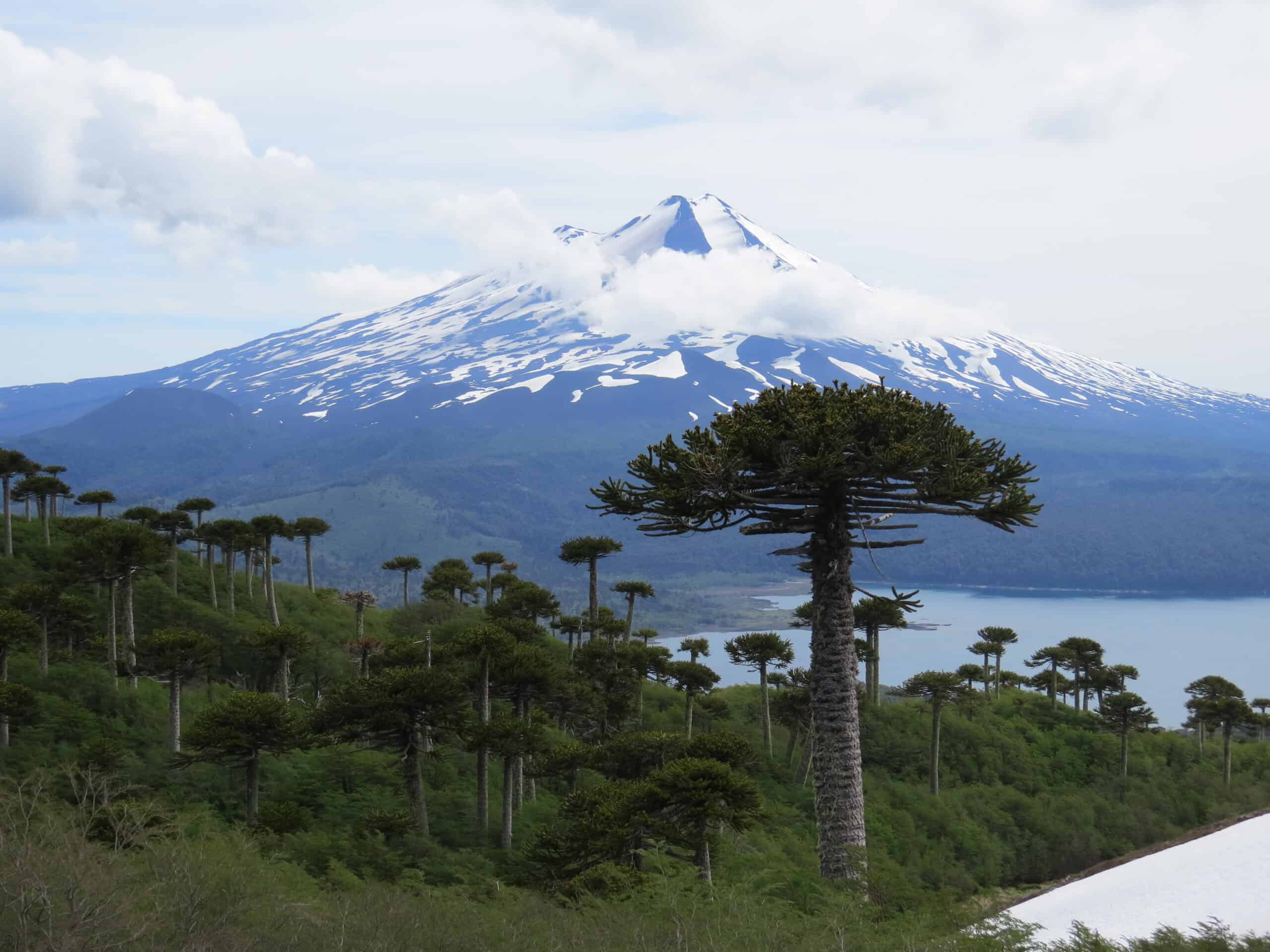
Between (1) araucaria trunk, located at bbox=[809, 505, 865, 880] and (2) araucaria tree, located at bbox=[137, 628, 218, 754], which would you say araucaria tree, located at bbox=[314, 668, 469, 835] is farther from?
(1) araucaria trunk, located at bbox=[809, 505, 865, 880]

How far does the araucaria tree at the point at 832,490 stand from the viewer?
11742mm

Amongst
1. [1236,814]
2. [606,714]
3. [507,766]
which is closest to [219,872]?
[507,766]

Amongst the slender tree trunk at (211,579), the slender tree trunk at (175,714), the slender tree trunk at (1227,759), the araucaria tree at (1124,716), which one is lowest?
the slender tree trunk at (1227,759)

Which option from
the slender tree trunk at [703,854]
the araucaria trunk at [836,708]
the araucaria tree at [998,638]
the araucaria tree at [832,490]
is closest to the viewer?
the araucaria tree at [832,490]

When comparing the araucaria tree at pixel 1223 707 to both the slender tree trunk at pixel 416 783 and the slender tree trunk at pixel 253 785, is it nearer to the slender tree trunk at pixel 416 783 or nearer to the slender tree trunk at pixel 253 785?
the slender tree trunk at pixel 416 783

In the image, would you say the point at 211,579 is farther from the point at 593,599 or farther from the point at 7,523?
the point at 593,599

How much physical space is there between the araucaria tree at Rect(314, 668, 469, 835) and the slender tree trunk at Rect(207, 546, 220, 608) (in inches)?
797

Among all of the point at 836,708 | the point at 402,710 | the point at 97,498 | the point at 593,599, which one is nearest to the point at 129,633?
the point at 402,710

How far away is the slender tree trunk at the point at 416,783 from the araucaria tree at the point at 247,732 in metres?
2.58

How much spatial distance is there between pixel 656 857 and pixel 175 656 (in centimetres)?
1539

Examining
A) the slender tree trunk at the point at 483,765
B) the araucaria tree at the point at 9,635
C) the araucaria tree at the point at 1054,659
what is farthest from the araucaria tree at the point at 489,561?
the araucaria tree at the point at 1054,659

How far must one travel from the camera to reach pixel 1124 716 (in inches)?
1726

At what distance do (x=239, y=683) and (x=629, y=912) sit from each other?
2682 centimetres

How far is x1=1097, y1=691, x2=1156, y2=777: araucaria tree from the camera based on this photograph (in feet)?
141
